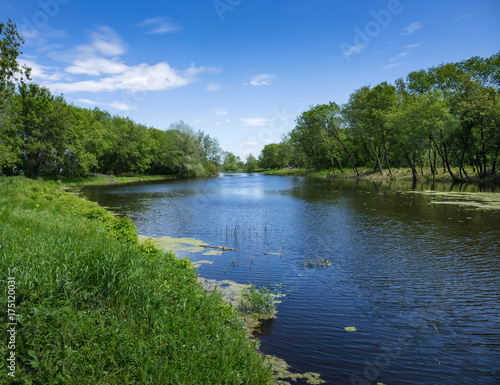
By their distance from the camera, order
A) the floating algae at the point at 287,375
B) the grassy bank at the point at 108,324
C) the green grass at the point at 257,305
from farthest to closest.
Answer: the green grass at the point at 257,305 < the floating algae at the point at 287,375 < the grassy bank at the point at 108,324

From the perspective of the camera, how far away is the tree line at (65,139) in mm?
38850

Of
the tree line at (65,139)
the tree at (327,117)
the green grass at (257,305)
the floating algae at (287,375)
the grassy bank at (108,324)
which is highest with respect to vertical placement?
the tree at (327,117)

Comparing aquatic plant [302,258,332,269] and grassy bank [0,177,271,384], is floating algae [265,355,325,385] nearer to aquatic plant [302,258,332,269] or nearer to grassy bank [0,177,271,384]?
grassy bank [0,177,271,384]

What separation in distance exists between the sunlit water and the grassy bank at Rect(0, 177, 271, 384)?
1995mm

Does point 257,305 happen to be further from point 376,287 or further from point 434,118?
point 434,118

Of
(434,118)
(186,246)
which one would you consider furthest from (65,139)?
(434,118)

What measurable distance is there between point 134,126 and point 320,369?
94.5 m

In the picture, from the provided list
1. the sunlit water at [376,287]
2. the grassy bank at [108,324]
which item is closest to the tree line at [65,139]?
the sunlit water at [376,287]

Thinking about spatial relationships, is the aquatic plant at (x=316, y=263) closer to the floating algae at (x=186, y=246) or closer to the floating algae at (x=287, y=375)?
the floating algae at (x=186, y=246)

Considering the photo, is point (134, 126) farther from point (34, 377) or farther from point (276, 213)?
point (34, 377)

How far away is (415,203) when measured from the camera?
3088 centimetres

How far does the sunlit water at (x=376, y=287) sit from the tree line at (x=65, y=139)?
Answer: 25.0 m

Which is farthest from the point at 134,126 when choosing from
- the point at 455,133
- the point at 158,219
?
the point at 455,133

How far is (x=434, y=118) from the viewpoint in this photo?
53.0 meters
